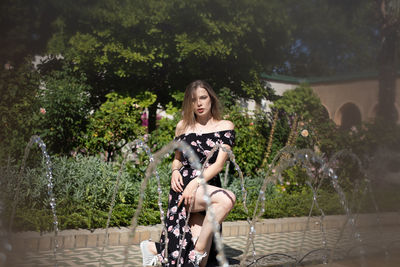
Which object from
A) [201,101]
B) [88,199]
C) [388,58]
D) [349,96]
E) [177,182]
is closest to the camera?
[177,182]

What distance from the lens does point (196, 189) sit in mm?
2516

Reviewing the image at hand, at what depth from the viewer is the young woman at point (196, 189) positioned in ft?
8.09

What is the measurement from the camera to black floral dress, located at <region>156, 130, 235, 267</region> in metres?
2.54

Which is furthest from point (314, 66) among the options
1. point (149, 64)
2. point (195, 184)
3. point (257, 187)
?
point (195, 184)

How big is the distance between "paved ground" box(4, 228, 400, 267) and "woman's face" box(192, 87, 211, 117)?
108 centimetres

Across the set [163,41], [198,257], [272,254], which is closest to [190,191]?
[198,257]

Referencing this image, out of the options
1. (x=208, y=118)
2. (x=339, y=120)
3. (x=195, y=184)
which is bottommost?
(x=195, y=184)

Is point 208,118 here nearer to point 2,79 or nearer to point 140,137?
point 140,137

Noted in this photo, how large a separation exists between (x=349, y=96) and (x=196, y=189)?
4631 mm

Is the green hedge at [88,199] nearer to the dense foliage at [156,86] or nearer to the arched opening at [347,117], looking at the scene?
the dense foliage at [156,86]

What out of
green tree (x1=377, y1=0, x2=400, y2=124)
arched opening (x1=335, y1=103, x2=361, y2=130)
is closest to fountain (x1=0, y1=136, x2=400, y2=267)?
arched opening (x1=335, y1=103, x2=361, y2=130)

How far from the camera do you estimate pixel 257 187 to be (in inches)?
213

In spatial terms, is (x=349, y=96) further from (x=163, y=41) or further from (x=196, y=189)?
(x=196, y=189)

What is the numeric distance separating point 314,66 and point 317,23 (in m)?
1.00
